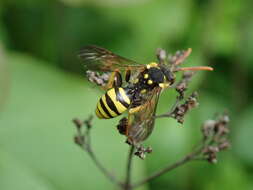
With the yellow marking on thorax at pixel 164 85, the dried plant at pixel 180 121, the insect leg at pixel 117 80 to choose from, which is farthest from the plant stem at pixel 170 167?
the insect leg at pixel 117 80

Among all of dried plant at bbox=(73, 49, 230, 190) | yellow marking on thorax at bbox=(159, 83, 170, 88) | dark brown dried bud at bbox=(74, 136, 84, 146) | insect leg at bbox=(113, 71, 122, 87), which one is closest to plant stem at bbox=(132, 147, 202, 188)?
dried plant at bbox=(73, 49, 230, 190)

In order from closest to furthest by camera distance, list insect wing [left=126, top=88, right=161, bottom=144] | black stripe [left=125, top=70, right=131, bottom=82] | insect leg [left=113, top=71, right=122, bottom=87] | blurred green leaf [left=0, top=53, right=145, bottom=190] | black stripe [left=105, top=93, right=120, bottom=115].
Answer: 1. insect wing [left=126, top=88, right=161, bottom=144]
2. black stripe [left=105, top=93, right=120, bottom=115]
3. insect leg [left=113, top=71, right=122, bottom=87]
4. black stripe [left=125, top=70, right=131, bottom=82]
5. blurred green leaf [left=0, top=53, right=145, bottom=190]

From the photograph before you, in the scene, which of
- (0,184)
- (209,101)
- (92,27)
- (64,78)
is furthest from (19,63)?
(209,101)

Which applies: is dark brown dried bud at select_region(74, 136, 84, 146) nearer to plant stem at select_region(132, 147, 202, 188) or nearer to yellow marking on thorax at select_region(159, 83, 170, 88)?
plant stem at select_region(132, 147, 202, 188)

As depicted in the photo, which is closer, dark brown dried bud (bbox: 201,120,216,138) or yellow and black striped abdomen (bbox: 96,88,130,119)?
yellow and black striped abdomen (bbox: 96,88,130,119)

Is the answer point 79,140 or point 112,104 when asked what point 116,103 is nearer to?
point 112,104

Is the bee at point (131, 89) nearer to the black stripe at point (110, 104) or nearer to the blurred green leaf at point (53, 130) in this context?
the black stripe at point (110, 104)

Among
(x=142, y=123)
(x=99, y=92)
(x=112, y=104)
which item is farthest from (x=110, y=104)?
(x=99, y=92)

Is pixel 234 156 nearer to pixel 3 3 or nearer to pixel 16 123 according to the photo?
pixel 16 123
